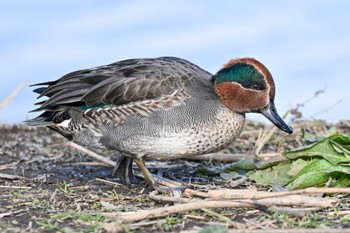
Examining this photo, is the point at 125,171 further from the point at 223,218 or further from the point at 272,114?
the point at 223,218

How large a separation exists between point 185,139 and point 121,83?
0.77 meters

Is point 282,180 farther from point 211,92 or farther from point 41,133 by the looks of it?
point 41,133

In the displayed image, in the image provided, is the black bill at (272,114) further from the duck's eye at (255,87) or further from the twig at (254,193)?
the twig at (254,193)

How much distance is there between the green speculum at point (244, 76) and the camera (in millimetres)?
6074

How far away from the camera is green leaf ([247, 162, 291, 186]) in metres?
6.23

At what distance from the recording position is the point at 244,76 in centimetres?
612

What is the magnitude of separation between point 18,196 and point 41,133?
3792 millimetres

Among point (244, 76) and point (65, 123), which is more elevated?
point (244, 76)

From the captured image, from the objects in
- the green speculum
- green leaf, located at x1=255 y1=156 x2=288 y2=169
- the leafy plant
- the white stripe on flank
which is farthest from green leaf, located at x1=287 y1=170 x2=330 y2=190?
the white stripe on flank

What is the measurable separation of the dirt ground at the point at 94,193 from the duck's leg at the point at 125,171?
3.0 inches

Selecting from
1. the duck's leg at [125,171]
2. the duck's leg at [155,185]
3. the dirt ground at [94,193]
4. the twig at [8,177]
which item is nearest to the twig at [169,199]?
the dirt ground at [94,193]

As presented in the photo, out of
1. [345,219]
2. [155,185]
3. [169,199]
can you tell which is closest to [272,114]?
[155,185]

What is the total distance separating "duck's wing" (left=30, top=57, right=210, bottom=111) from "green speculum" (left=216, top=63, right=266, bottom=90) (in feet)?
0.89

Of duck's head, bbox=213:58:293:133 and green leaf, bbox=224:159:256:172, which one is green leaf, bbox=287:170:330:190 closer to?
duck's head, bbox=213:58:293:133
